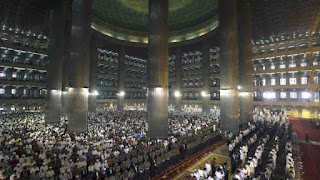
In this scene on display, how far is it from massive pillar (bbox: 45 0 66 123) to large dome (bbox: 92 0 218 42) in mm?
7966

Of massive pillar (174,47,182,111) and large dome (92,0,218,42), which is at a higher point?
large dome (92,0,218,42)

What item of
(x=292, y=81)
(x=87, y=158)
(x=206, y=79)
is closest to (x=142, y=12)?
(x=206, y=79)

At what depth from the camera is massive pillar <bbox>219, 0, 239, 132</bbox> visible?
2003 cm

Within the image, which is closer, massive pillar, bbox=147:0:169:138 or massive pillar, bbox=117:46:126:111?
massive pillar, bbox=147:0:169:138

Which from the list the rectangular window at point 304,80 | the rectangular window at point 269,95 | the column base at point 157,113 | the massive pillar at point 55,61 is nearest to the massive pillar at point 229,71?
the column base at point 157,113

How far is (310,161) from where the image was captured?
11773 mm

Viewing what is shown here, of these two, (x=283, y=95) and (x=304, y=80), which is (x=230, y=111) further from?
(x=304, y=80)

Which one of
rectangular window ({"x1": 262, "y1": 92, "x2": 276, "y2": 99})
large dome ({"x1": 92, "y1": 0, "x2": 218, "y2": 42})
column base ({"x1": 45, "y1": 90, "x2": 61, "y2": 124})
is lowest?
column base ({"x1": 45, "y1": 90, "x2": 61, "y2": 124})

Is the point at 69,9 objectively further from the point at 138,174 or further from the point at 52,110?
the point at 138,174

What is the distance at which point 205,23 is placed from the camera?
39000mm

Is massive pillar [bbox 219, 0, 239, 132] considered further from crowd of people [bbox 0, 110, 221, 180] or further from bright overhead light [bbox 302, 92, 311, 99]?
bright overhead light [bbox 302, 92, 311, 99]

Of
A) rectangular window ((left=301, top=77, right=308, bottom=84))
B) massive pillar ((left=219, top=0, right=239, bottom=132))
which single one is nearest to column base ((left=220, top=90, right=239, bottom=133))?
massive pillar ((left=219, top=0, right=239, bottom=132))

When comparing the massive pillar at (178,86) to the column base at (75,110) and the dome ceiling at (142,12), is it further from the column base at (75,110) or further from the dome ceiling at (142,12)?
the column base at (75,110)

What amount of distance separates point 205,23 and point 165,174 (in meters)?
36.0
